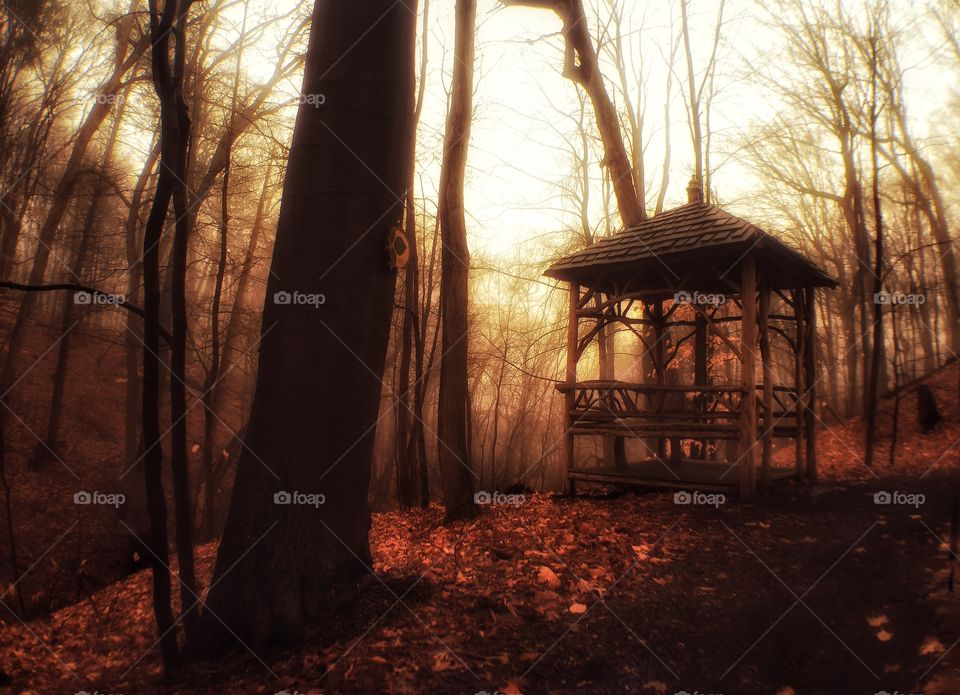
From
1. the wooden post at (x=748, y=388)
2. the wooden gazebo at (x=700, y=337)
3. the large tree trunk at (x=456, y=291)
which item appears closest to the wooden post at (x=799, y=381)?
the wooden gazebo at (x=700, y=337)

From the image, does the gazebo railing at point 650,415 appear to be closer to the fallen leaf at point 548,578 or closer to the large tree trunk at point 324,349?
the fallen leaf at point 548,578

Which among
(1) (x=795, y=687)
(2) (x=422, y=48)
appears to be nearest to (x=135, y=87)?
(2) (x=422, y=48)

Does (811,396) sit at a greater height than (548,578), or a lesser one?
greater

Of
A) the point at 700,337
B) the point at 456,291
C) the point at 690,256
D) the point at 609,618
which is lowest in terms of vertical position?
the point at 609,618

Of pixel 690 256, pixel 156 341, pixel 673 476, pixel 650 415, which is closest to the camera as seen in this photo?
pixel 156 341

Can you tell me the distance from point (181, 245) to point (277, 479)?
169cm

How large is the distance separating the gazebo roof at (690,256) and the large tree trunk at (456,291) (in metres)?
1.68

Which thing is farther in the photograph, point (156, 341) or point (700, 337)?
point (700, 337)

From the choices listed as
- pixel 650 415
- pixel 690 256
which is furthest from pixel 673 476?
pixel 690 256

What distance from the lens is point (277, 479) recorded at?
427 cm

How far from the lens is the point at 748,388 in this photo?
812 cm

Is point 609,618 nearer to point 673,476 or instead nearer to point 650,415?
point 673,476

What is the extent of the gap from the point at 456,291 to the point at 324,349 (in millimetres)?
→ 4588

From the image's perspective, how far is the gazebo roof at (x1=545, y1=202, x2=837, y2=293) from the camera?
26.2ft
